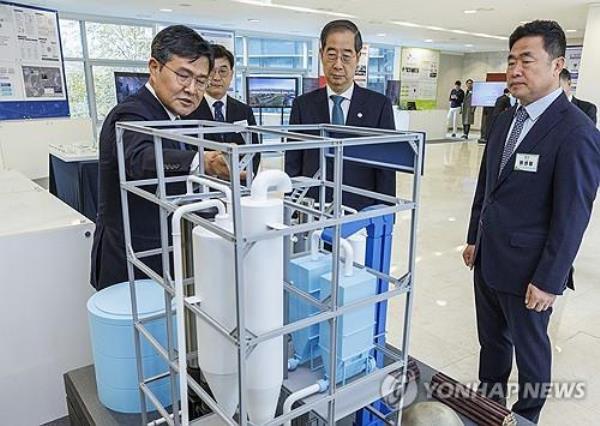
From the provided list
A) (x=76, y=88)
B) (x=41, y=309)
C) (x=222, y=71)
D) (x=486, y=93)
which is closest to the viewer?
(x=41, y=309)

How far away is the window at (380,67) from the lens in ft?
46.2

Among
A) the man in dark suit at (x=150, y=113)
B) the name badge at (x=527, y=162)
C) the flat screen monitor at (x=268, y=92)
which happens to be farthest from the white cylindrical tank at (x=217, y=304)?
the flat screen monitor at (x=268, y=92)

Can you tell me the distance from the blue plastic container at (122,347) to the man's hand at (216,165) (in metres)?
0.41

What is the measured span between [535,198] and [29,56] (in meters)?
6.49

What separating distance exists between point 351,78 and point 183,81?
824mm

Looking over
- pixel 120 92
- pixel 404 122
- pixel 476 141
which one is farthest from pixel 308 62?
pixel 120 92

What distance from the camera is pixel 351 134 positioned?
50.2 inches

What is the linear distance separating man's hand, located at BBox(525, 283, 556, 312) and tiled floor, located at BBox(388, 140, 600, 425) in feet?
2.46

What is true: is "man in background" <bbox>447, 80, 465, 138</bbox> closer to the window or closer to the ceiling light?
the window

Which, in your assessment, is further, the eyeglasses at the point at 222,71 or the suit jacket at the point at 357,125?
the eyeglasses at the point at 222,71

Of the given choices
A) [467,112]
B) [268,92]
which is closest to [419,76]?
[467,112]

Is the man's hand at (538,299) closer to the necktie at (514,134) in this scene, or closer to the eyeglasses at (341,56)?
the necktie at (514,134)

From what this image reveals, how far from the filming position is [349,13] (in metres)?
8.29

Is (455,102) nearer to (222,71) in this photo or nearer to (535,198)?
(222,71)
